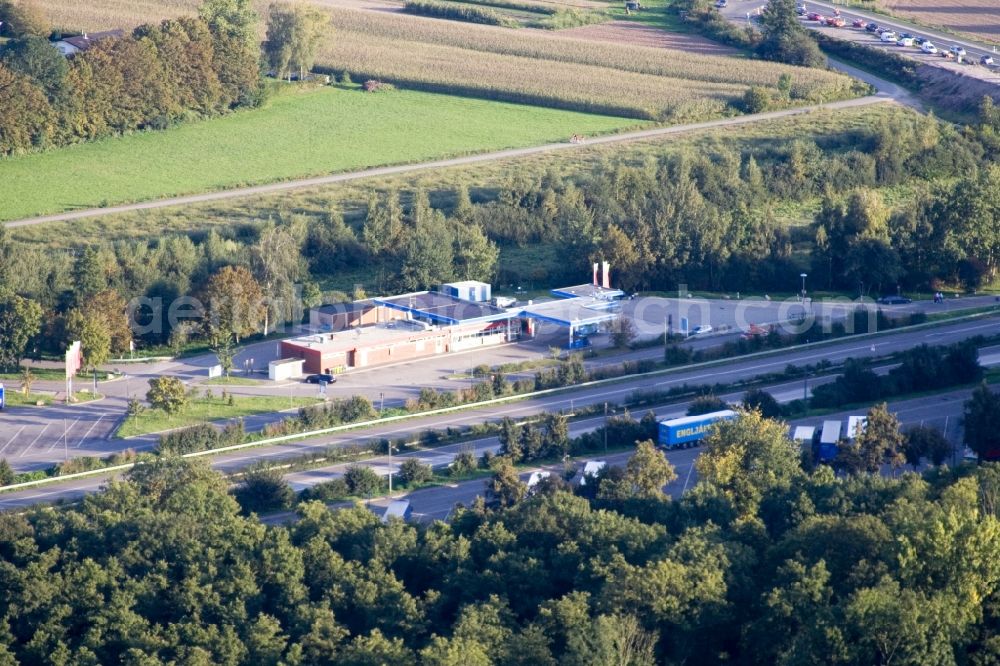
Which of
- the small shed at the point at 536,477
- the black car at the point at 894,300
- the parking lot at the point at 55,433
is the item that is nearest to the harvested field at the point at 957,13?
the black car at the point at 894,300

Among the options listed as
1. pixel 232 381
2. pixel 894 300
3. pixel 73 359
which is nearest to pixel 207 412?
pixel 232 381

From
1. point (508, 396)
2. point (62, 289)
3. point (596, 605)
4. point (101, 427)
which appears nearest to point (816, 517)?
point (596, 605)

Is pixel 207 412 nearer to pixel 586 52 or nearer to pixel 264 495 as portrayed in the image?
pixel 264 495

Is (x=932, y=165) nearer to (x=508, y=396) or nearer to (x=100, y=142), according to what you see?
(x=508, y=396)

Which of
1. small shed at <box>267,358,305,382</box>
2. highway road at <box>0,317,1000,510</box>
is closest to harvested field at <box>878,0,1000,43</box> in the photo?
highway road at <box>0,317,1000,510</box>

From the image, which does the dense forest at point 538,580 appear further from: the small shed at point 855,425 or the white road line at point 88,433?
the white road line at point 88,433

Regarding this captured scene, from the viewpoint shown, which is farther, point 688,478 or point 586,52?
point 586,52
